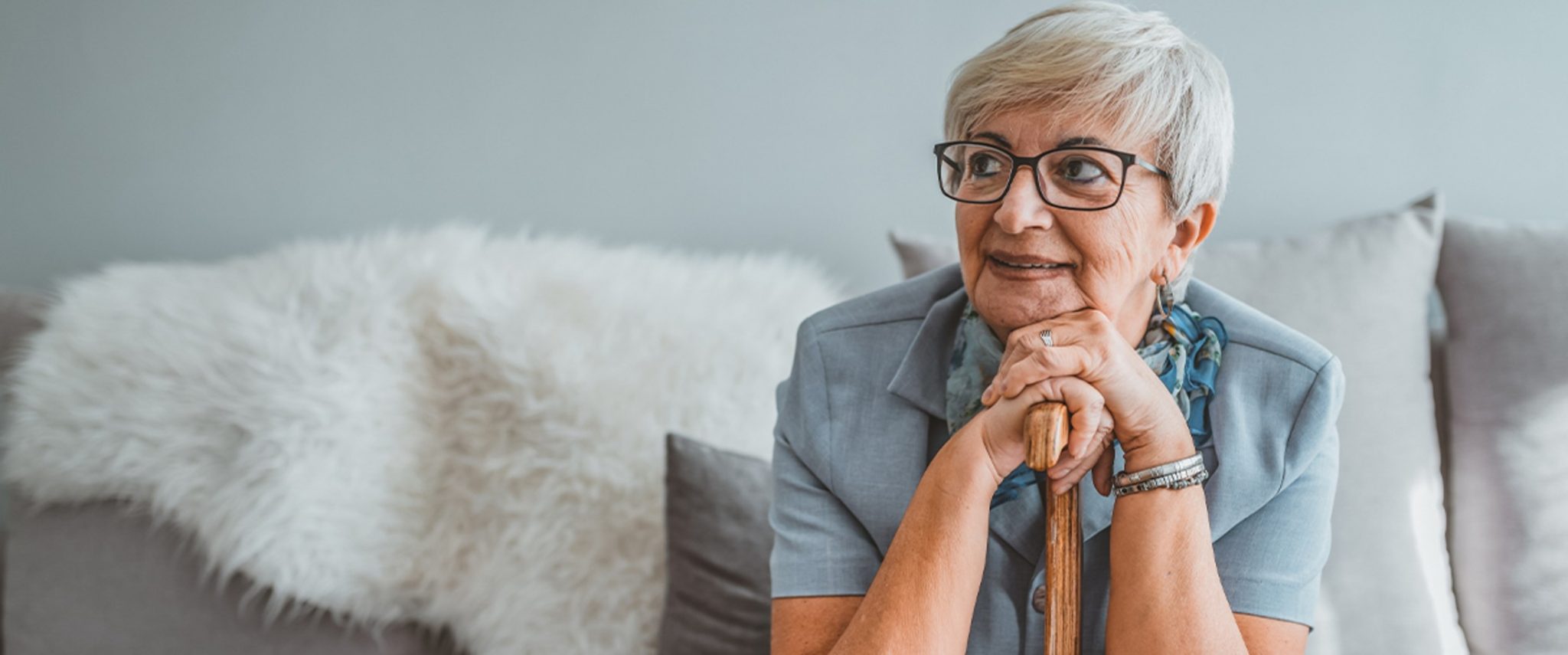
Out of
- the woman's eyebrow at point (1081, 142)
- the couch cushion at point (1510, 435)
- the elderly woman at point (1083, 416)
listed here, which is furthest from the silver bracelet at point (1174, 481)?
the couch cushion at point (1510, 435)

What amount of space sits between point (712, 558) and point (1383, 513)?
870mm

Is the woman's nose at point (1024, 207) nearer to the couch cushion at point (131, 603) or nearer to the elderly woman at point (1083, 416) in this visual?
the elderly woman at point (1083, 416)

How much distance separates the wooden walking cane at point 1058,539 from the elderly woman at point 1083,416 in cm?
2

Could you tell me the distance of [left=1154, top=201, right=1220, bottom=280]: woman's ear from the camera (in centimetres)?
112

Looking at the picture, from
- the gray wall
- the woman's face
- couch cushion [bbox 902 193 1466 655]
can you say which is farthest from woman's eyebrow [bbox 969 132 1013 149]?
the gray wall

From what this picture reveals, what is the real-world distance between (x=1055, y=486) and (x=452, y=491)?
2.99 ft

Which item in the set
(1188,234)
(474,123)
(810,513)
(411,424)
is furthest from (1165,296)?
(474,123)

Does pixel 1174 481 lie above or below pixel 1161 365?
below

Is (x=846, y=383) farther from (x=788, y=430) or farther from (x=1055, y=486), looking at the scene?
(x=1055, y=486)

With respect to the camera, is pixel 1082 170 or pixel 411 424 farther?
pixel 411 424

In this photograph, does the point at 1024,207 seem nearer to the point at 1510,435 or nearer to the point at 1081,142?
the point at 1081,142

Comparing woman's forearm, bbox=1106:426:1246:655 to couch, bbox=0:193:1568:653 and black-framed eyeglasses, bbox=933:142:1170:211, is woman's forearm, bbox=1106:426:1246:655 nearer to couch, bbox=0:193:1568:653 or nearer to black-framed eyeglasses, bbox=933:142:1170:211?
black-framed eyeglasses, bbox=933:142:1170:211

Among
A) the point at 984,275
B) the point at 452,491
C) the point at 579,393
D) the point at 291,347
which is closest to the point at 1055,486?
the point at 984,275

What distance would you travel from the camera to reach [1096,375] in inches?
40.1
